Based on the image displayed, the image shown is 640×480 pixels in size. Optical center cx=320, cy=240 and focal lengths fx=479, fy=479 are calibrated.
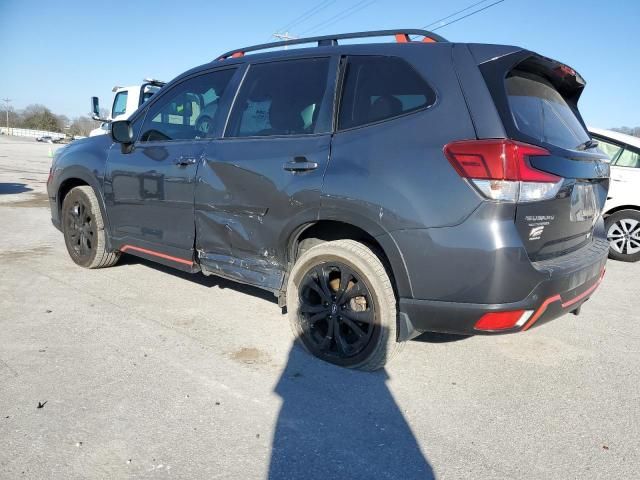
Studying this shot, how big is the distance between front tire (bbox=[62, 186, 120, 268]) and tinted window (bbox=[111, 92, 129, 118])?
10329 mm

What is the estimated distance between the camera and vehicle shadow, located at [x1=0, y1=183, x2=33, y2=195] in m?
10.8

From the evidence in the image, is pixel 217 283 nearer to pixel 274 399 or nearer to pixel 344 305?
pixel 344 305

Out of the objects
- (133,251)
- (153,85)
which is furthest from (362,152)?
(153,85)

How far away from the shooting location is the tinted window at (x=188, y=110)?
3637 millimetres

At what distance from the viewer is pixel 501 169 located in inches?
88.5

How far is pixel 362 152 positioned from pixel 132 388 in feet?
5.90

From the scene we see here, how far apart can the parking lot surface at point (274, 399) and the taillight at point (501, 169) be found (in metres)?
1.16

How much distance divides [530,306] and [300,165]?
1.49m

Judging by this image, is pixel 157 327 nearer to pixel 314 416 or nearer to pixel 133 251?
pixel 133 251

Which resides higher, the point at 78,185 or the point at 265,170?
the point at 265,170

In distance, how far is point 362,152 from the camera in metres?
2.66

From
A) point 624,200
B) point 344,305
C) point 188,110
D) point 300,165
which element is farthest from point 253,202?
point 624,200

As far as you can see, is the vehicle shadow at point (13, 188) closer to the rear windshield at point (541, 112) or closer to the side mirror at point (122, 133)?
the side mirror at point (122, 133)

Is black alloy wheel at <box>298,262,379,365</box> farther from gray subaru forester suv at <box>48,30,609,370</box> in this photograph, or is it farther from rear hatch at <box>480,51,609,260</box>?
rear hatch at <box>480,51,609,260</box>
